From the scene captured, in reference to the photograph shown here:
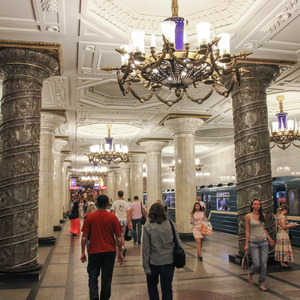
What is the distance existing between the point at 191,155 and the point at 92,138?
24.3 feet

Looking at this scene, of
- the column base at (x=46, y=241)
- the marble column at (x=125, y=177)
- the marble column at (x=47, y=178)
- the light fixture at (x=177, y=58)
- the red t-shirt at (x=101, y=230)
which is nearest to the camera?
the light fixture at (x=177, y=58)

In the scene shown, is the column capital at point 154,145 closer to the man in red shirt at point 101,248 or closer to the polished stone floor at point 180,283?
the polished stone floor at point 180,283

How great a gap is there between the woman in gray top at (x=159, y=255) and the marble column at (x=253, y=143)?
392cm

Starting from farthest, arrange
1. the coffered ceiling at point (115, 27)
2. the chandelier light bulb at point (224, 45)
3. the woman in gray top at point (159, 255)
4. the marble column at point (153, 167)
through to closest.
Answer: the marble column at point (153, 167), the coffered ceiling at point (115, 27), the chandelier light bulb at point (224, 45), the woman in gray top at point (159, 255)

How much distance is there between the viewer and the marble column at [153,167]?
58.7ft

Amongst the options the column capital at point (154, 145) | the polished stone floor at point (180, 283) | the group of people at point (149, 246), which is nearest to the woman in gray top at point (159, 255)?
the group of people at point (149, 246)

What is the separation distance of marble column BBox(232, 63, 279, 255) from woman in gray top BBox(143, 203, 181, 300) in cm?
392

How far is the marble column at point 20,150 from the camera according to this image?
21.6 ft

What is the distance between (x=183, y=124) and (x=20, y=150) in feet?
23.7

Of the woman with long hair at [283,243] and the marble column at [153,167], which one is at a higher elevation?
the marble column at [153,167]

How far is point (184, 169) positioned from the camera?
42.5 feet

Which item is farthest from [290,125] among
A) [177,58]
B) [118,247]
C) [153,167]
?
[118,247]

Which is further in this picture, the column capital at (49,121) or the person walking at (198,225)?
the column capital at (49,121)

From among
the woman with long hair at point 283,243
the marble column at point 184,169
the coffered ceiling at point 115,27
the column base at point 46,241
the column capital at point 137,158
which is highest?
the coffered ceiling at point 115,27
